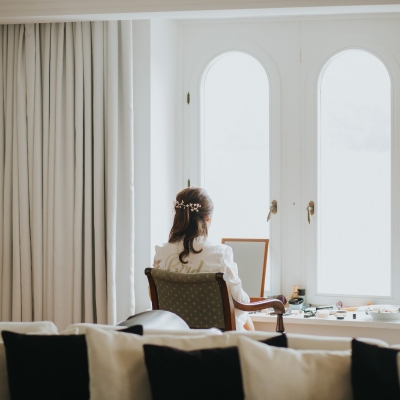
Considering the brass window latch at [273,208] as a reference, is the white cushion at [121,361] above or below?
below

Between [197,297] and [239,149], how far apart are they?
172 centimetres

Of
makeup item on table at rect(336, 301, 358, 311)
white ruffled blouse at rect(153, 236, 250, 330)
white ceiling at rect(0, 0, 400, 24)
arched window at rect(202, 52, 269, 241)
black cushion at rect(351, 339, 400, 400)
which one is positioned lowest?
makeup item on table at rect(336, 301, 358, 311)

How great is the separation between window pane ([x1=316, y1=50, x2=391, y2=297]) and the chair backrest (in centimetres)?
149

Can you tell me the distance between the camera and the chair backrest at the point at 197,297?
3361 millimetres

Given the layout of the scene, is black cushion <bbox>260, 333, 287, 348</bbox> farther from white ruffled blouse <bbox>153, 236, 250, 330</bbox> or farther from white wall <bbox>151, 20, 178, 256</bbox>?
white wall <bbox>151, 20, 178, 256</bbox>

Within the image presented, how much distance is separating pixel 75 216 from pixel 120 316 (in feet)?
2.37

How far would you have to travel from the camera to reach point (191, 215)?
148 inches

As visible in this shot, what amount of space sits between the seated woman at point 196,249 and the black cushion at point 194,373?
150cm

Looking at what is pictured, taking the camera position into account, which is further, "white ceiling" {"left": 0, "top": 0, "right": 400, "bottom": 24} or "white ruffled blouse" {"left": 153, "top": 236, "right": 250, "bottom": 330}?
"white ceiling" {"left": 0, "top": 0, "right": 400, "bottom": 24}

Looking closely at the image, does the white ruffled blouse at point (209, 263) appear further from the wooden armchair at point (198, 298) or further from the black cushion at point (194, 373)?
the black cushion at point (194, 373)

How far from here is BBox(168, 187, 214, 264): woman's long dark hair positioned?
376cm

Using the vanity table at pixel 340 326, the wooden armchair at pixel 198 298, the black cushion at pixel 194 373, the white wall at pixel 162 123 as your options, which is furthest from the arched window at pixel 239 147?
the black cushion at pixel 194 373

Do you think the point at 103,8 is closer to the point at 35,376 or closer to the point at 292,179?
the point at 292,179

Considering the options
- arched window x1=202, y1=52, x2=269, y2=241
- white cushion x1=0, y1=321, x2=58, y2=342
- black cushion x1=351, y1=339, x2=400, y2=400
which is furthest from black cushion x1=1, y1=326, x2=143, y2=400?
arched window x1=202, y1=52, x2=269, y2=241
